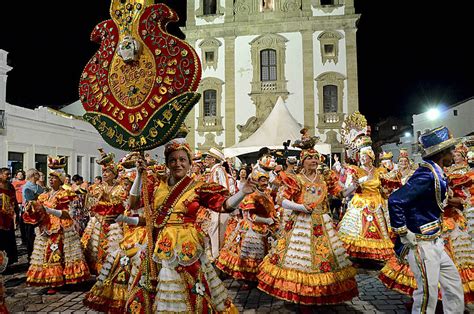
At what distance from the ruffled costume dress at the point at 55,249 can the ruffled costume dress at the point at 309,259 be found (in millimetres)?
3067

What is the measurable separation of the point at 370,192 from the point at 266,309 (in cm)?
336

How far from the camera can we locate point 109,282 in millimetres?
4633

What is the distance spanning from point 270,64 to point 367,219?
68.1 ft

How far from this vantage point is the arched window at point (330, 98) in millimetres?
25984

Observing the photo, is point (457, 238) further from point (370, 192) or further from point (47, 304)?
point (47, 304)

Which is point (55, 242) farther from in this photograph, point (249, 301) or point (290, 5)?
point (290, 5)

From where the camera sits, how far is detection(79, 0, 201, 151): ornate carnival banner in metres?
3.36

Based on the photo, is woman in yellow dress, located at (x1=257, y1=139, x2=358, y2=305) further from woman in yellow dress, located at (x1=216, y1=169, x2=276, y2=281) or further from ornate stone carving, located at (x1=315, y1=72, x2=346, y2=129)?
ornate stone carving, located at (x1=315, y1=72, x2=346, y2=129)

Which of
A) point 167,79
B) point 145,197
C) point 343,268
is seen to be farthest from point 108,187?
point 343,268

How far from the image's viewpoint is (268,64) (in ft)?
87.2

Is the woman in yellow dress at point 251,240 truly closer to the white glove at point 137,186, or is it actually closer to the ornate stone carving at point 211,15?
the white glove at point 137,186

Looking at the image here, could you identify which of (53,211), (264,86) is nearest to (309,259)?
(53,211)

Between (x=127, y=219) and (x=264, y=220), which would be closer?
(x=127, y=219)

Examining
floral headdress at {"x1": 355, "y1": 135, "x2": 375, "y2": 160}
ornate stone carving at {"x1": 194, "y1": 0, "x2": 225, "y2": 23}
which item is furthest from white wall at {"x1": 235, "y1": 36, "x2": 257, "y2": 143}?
floral headdress at {"x1": 355, "y1": 135, "x2": 375, "y2": 160}
